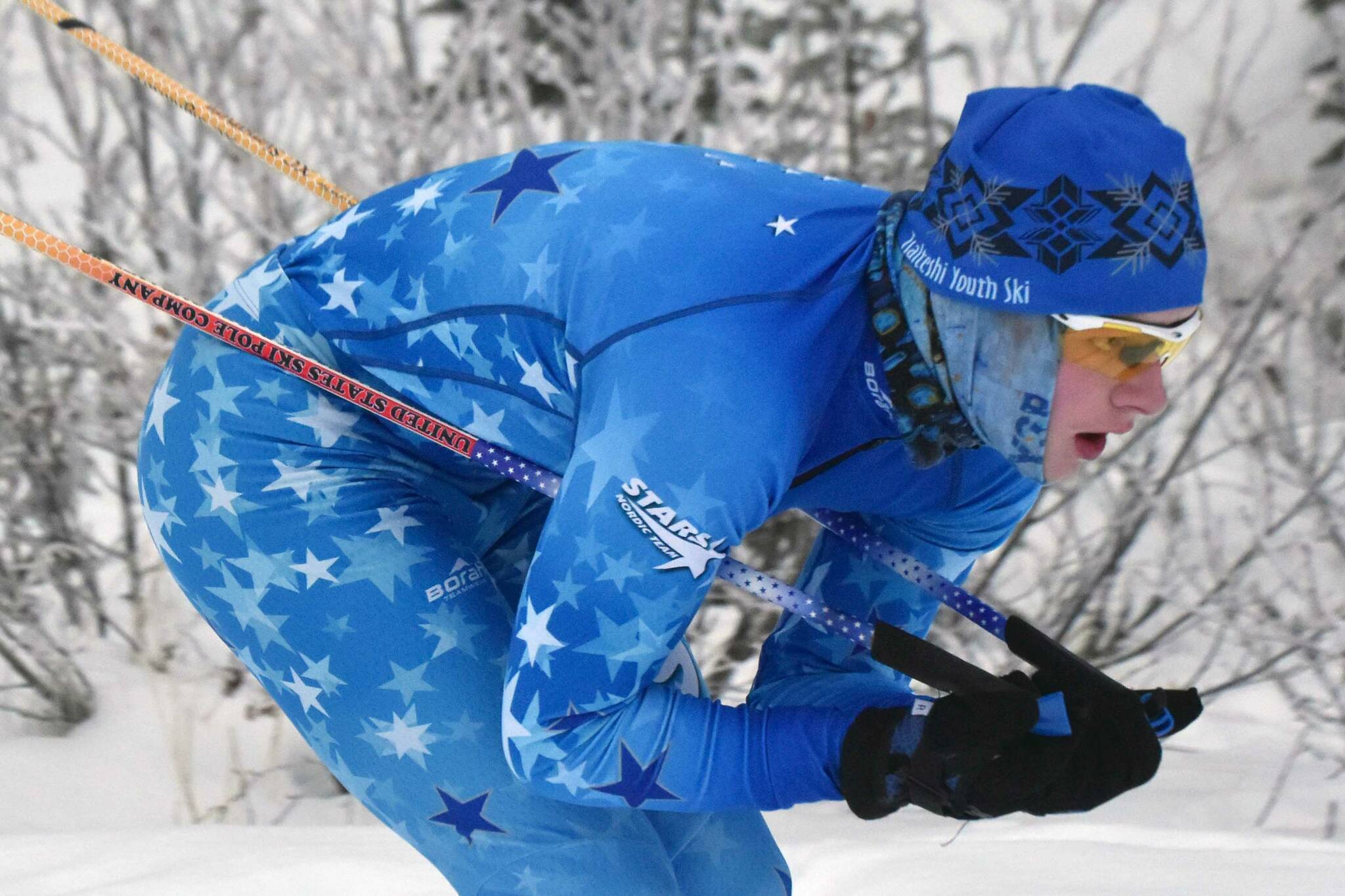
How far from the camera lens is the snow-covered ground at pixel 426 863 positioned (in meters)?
2.35

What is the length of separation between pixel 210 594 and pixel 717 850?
65cm

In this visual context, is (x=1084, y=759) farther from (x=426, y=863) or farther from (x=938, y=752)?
(x=426, y=863)

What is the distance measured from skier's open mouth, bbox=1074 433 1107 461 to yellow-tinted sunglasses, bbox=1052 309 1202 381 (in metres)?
0.08

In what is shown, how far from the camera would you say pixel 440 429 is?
1519mm

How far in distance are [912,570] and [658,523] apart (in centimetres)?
54

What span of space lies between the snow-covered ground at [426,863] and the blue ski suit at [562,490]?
78 centimetres

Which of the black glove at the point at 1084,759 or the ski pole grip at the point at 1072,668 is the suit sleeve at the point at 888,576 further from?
the black glove at the point at 1084,759

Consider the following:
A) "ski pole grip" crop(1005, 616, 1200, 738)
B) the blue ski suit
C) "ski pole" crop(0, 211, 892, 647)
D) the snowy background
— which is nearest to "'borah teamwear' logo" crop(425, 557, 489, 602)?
the blue ski suit

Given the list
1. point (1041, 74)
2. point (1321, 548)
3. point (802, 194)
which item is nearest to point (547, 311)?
point (802, 194)

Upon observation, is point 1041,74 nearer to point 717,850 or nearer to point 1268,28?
point 1268,28

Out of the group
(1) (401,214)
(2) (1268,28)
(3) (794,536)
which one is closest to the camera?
(1) (401,214)

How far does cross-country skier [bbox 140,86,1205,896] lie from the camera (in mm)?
1318

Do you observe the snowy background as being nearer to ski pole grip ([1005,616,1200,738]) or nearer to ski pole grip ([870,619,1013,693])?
ski pole grip ([1005,616,1200,738])

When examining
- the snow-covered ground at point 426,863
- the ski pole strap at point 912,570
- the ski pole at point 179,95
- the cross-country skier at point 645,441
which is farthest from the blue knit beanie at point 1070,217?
the snow-covered ground at point 426,863
